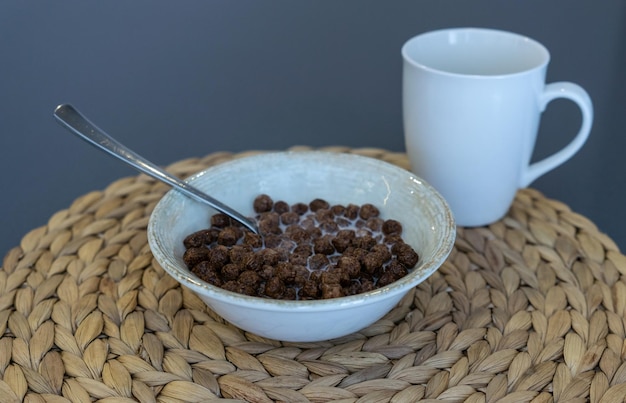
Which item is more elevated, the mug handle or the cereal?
the mug handle

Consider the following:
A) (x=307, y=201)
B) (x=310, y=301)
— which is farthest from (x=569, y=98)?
(x=310, y=301)

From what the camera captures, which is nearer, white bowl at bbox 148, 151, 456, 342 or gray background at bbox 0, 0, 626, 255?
white bowl at bbox 148, 151, 456, 342

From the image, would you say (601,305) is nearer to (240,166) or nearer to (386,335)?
(386,335)

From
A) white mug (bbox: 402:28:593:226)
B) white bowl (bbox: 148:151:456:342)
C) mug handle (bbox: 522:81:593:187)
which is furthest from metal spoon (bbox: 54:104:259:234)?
mug handle (bbox: 522:81:593:187)

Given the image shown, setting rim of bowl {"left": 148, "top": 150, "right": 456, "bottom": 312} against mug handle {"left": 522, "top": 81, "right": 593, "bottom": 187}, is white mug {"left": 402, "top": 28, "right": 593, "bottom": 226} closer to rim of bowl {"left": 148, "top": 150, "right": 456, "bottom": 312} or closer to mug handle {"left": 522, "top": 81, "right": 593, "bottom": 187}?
mug handle {"left": 522, "top": 81, "right": 593, "bottom": 187}

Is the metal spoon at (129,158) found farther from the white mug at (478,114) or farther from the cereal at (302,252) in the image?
the white mug at (478,114)

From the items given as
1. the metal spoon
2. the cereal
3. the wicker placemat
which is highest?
the metal spoon

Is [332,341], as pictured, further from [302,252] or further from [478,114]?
[478,114]
